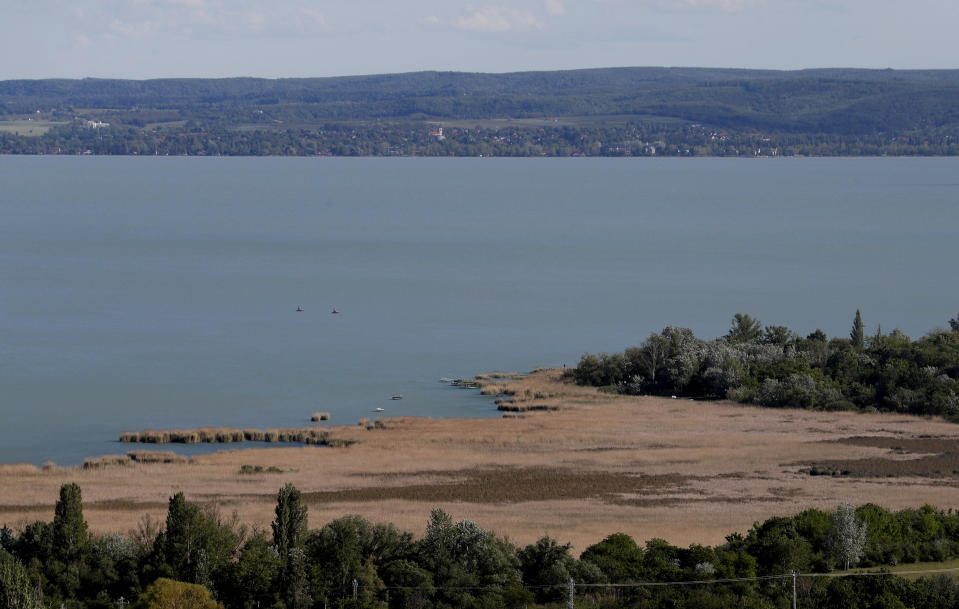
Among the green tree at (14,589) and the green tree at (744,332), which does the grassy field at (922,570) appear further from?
the green tree at (744,332)

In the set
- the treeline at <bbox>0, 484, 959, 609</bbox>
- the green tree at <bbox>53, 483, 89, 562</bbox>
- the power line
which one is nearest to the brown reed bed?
the treeline at <bbox>0, 484, 959, 609</bbox>

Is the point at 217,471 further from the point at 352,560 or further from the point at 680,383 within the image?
the point at 680,383

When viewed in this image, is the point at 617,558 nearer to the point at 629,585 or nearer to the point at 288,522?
the point at 629,585

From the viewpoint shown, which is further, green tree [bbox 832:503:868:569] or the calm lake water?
the calm lake water

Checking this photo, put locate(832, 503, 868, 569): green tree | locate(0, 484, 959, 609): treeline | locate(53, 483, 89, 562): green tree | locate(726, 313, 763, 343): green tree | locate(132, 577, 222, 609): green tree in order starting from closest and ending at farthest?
locate(132, 577, 222, 609): green tree, locate(0, 484, 959, 609): treeline, locate(53, 483, 89, 562): green tree, locate(832, 503, 868, 569): green tree, locate(726, 313, 763, 343): green tree

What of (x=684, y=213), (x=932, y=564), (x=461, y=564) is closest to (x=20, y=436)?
(x=461, y=564)

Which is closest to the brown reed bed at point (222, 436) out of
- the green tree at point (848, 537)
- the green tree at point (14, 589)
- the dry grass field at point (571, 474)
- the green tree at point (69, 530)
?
the dry grass field at point (571, 474)

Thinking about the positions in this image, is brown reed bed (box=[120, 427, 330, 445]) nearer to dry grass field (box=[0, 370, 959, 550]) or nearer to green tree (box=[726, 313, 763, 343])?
dry grass field (box=[0, 370, 959, 550])
